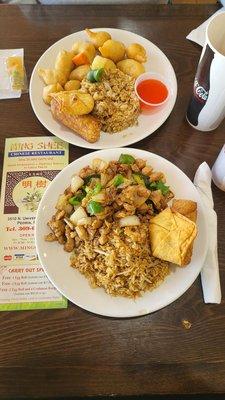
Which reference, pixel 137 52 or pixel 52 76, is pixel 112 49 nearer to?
pixel 137 52

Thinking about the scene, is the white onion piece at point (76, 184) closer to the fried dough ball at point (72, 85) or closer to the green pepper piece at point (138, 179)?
the green pepper piece at point (138, 179)

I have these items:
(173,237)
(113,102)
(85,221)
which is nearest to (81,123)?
(113,102)

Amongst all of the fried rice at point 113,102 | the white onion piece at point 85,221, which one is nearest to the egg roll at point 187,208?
the white onion piece at point 85,221

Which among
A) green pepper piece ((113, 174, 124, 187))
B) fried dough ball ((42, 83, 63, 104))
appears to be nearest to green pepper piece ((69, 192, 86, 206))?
green pepper piece ((113, 174, 124, 187))

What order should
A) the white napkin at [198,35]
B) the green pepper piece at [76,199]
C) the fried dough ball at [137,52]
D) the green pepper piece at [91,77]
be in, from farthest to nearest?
the white napkin at [198,35] < the fried dough ball at [137,52] < the green pepper piece at [91,77] < the green pepper piece at [76,199]

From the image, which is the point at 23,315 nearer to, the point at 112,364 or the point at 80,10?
the point at 112,364

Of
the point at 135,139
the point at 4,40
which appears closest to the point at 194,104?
the point at 135,139

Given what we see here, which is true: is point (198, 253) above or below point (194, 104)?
below
